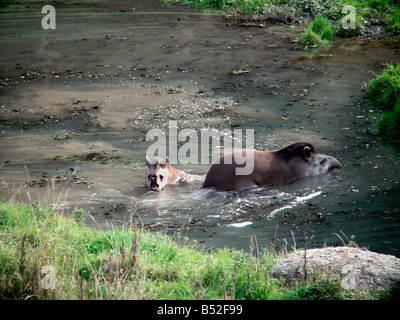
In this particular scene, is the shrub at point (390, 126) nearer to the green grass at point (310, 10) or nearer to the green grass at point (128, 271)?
the green grass at point (128, 271)

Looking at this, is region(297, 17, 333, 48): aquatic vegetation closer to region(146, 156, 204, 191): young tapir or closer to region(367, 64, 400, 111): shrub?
region(367, 64, 400, 111): shrub

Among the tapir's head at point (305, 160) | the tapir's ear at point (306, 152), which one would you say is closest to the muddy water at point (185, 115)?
the tapir's head at point (305, 160)

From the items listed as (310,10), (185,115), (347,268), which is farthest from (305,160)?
(310,10)

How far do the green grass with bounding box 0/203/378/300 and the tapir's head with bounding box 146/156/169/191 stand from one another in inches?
117

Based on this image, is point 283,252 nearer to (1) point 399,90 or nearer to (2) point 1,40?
(1) point 399,90

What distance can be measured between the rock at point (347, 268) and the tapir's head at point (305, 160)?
11.8 ft

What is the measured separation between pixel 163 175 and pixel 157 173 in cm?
18

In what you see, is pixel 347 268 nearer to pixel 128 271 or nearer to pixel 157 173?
pixel 128 271

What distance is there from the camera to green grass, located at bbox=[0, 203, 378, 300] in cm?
507

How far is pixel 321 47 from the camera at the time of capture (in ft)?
55.0

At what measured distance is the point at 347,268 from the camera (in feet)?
18.1

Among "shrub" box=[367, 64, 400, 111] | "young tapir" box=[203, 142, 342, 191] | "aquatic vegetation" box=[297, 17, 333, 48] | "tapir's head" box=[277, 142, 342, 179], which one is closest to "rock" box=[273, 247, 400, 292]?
"young tapir" box=[203, 142, 342, 191]

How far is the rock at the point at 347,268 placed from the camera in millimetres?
5344

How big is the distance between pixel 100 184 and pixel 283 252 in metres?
4.04
